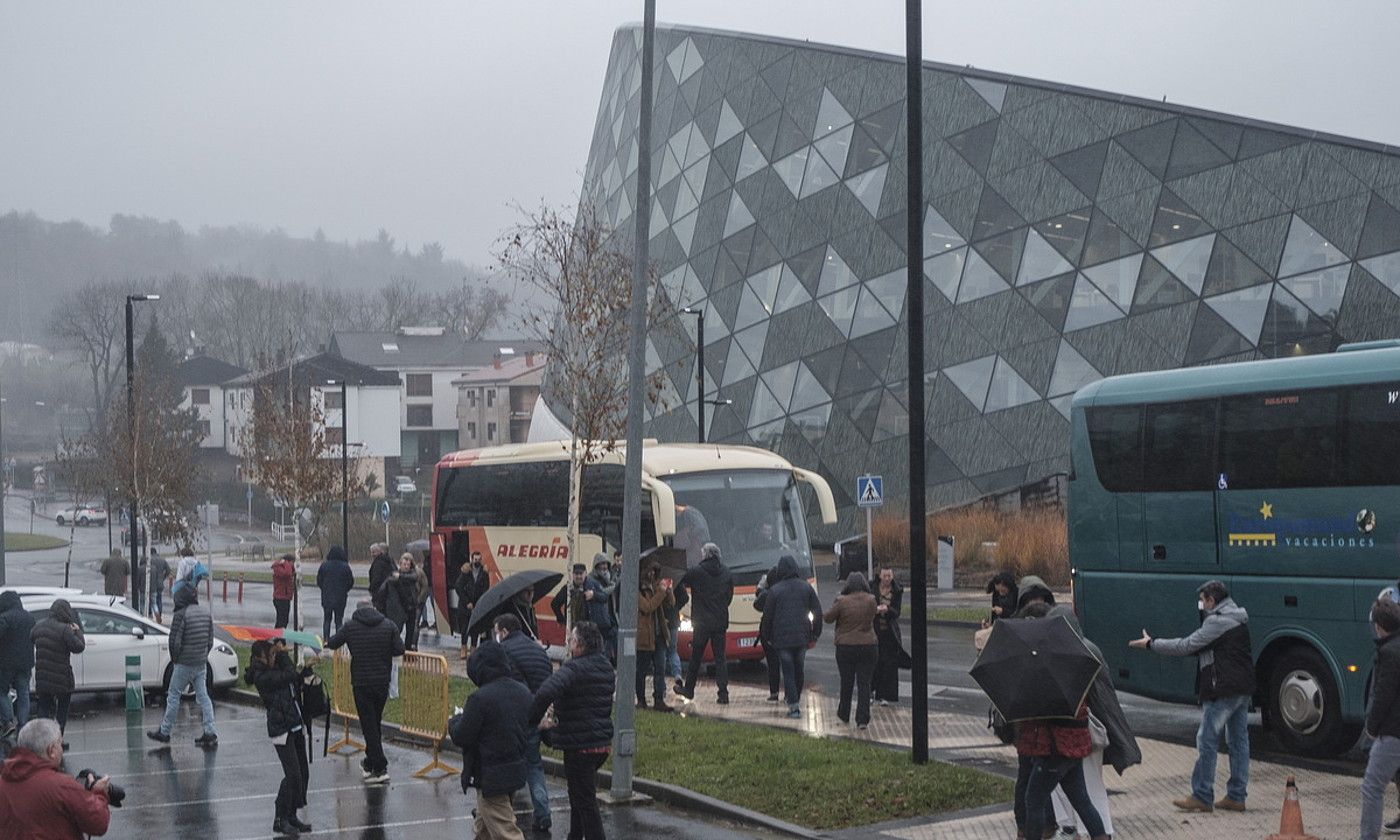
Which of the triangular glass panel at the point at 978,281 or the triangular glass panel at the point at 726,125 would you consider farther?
the triangular glass panel at the point at 726,125

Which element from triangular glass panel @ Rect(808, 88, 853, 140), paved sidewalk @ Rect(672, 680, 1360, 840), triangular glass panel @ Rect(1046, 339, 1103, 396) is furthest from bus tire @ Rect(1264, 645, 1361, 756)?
triangular glass panel @ Rect(808, 88, 853, 140)

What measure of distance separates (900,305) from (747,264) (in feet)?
24.0

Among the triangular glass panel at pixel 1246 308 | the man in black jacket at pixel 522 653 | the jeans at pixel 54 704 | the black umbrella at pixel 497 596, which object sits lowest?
the jeans at pixel 54 704

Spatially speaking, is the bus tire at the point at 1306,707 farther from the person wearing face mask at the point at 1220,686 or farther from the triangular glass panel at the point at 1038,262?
the triangular glass panel at the point at 1038,262

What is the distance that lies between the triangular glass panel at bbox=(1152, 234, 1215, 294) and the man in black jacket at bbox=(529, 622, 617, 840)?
3075cm

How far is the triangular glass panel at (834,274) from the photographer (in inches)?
1843

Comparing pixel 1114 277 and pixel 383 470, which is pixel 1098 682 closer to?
pixel 1114 277

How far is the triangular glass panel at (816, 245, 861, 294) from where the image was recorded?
4681 centimetres

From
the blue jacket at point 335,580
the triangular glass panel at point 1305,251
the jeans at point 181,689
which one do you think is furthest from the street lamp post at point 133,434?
the triangular glass panel at point 1305,251

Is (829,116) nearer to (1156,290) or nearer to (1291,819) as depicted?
(1156,290)

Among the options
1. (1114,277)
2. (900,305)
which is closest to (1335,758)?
(1114,277)

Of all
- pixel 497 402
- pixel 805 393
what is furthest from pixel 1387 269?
pixel 497 402

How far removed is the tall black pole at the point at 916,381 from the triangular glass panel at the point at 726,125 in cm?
4009

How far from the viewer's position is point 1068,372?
132ft
